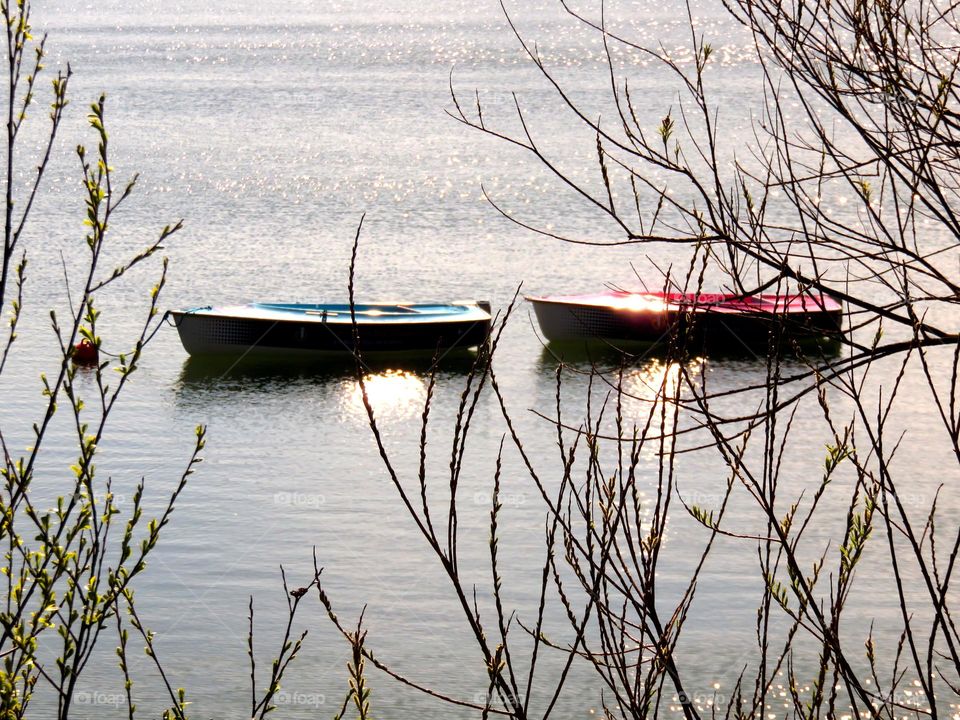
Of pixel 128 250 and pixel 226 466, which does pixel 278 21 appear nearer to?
pixel 128 250

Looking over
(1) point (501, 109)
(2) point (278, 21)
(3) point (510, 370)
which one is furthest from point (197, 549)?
(2) point (278, 21)

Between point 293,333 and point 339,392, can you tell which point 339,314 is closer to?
point 293,333

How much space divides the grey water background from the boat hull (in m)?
0.45

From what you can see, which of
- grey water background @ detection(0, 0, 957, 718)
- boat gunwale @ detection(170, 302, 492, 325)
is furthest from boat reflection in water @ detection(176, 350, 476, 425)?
boat gunwale @ detection(170, 302, 492, 325)

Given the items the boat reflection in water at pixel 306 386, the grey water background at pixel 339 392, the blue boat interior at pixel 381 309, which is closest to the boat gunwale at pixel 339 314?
the blue boat interior at pixel 381 309

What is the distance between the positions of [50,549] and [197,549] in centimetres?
1017

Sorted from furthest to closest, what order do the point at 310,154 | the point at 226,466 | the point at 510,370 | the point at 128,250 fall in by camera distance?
the point at 310,154, the point at 128,250, the point at 510,370, the point at 226,466

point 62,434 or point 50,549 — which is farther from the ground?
point 50,549

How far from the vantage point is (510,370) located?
20.1 m

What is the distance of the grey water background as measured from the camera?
37.6 ft

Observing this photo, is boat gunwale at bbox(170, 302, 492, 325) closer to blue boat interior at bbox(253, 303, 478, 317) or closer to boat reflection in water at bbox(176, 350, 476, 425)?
blue boat interior at bbox(253, 303, 478, 317)

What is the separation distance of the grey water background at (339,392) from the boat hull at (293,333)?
45 cm

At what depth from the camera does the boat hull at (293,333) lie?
20.3m

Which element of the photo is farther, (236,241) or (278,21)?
(278,21)
